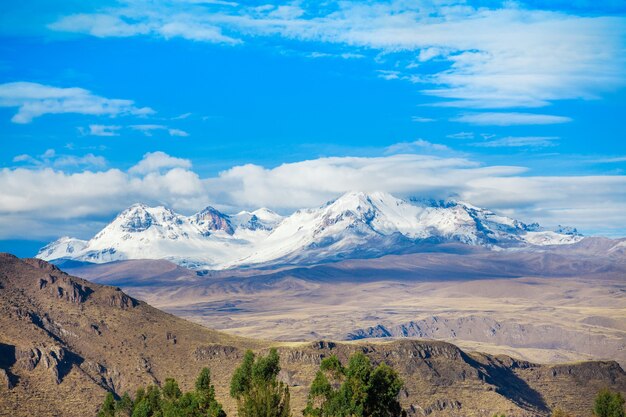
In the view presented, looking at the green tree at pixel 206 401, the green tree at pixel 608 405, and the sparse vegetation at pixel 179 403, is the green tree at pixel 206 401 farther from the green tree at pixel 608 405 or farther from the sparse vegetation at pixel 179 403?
the green tree at pixel 608 405

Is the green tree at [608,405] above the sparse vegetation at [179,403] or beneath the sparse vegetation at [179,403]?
beneath

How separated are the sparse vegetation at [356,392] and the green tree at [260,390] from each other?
6.69 m

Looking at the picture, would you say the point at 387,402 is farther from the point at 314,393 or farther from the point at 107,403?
the point at 107,403

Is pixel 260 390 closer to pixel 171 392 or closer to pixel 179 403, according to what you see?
pixel 179 403

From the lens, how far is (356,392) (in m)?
158

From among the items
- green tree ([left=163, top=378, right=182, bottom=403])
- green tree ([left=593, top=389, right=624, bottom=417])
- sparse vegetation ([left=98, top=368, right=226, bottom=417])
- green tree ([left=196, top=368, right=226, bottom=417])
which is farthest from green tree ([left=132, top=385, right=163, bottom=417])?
green tree ([left=593, top=389, right=624, bottom=417])

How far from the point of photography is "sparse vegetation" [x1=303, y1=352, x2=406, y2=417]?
156000mm

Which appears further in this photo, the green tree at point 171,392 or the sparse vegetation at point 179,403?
the green tree at point 171,392

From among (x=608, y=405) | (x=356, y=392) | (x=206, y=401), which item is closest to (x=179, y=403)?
(x=206, y=401)

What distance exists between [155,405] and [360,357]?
1706 inches

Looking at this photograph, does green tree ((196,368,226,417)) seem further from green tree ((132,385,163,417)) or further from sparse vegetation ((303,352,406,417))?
sparse vegetation ((303,352,406,417))

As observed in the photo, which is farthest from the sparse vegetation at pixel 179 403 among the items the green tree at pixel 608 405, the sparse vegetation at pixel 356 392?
the green tree at pixel 608 405

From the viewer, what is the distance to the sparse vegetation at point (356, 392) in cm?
15600

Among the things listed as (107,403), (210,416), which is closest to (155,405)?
(107,403)
